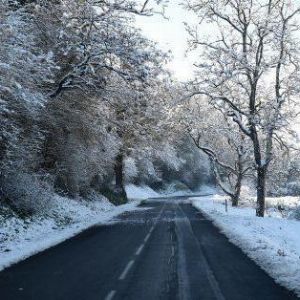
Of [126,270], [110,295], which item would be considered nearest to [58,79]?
[126,270]

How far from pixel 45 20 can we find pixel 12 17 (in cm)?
560

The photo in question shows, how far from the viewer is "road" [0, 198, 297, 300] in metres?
10.1

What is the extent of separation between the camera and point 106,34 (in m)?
20.5

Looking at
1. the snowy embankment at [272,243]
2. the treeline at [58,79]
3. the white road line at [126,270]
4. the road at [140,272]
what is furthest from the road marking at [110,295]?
the treeline at [58,79]

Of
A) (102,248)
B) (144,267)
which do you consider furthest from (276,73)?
(144,267)

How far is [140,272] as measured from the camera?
1247 centimetres

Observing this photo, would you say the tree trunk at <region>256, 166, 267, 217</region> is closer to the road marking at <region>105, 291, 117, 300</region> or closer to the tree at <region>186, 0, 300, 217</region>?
the tree at <region>186, 0, 300, 217</region>

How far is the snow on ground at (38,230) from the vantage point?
15.6 metres

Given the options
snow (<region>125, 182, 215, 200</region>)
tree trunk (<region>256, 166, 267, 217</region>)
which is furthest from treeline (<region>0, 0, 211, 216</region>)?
snow (<region>125, 182, 215, 200</region>)

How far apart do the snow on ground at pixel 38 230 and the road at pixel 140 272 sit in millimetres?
532

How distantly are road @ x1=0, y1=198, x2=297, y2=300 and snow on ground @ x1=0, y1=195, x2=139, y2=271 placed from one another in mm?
532

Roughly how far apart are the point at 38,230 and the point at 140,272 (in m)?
9.67

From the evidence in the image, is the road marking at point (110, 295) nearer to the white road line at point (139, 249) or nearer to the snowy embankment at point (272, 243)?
the snowy embankment at point (272, 243)

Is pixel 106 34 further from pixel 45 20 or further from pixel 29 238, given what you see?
pixel 29 238
